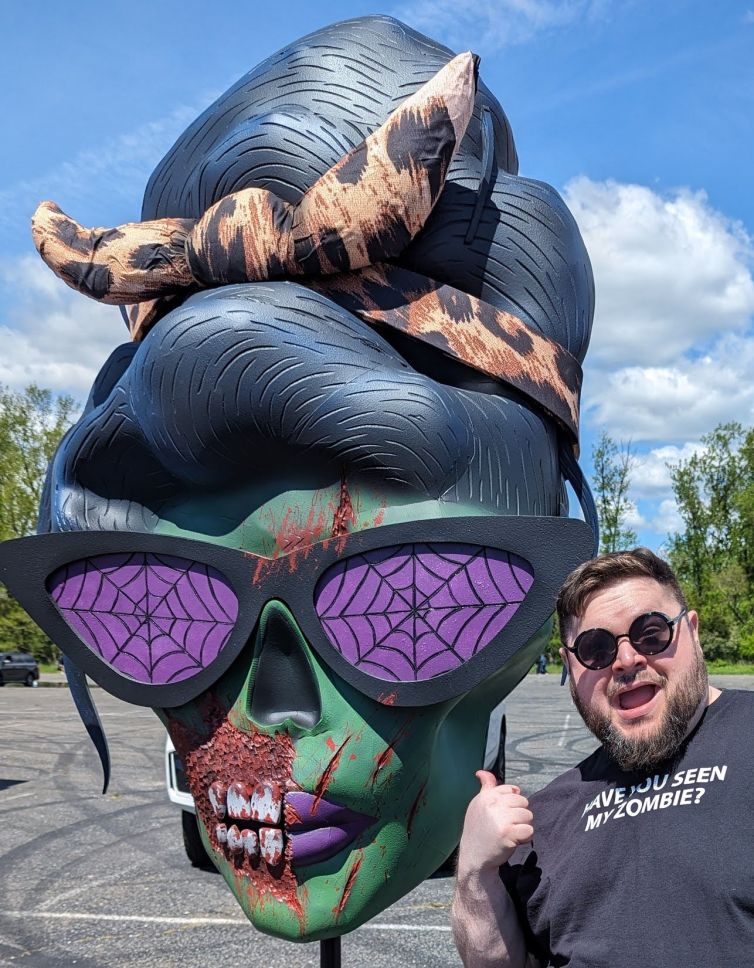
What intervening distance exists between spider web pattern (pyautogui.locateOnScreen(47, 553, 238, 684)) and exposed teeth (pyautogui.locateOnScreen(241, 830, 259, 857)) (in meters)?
0.32

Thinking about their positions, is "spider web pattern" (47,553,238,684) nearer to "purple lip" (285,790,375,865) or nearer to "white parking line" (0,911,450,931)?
"purple lip" (285,790,375,865)

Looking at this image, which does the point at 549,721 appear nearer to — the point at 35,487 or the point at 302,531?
the point at 302,531

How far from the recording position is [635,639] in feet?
4.35

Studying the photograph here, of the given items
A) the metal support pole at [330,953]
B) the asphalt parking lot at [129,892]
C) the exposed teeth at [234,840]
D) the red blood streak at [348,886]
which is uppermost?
the exposed teeth at [234,840]

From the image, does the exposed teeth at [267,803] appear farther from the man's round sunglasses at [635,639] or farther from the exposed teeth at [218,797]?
the man's round sunglasses at [635,639]

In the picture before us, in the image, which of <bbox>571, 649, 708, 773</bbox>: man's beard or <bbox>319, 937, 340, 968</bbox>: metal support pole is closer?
<bbox>571, 649, 708, 773</bbox>: man's beard

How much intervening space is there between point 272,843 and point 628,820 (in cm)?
72

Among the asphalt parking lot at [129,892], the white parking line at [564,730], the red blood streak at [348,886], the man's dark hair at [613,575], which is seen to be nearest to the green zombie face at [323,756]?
the red blood streak at [348,886]

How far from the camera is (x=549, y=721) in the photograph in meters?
10.3

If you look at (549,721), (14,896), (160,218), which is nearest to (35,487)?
(549,721)

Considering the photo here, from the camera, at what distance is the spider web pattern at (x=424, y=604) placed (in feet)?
5.57

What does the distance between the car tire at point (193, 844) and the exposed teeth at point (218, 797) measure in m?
2.41

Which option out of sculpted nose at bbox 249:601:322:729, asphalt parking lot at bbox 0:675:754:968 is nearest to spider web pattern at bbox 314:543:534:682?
sculpted nose at bbox 249:601:322:729

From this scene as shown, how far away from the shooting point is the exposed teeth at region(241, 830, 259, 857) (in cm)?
178
